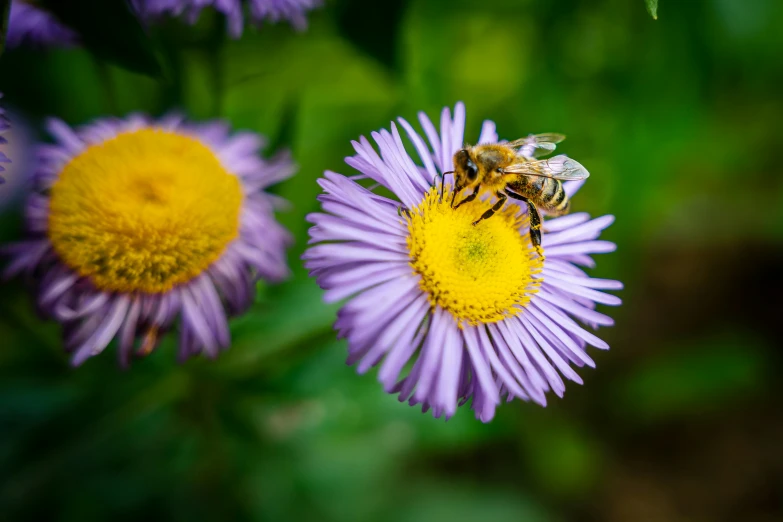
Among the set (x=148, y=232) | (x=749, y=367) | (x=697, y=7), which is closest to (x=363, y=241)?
(x=148, y=232)

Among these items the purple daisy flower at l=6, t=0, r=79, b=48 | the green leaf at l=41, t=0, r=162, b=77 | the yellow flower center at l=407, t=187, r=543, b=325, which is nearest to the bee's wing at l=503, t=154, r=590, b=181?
the yellow flower center at l=407, t=187, r=543, b=325

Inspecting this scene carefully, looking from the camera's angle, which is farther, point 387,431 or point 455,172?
point 387,431

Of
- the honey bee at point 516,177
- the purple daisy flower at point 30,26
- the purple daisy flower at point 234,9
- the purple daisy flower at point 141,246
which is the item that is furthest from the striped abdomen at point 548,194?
the purple daisy flower at point 30,26

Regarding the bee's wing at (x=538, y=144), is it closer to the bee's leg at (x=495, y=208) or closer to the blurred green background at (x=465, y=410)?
the bee's leg at (x=495, y=208)

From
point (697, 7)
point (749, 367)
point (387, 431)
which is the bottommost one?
point (387, 431)

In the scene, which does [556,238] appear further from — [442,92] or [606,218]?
[442,92]

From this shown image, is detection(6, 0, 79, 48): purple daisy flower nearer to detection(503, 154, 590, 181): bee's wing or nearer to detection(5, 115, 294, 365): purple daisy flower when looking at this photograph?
detection(5, 115, 294, 365): purple daisy flower

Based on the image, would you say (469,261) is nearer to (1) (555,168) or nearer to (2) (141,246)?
(1) (555,168)
